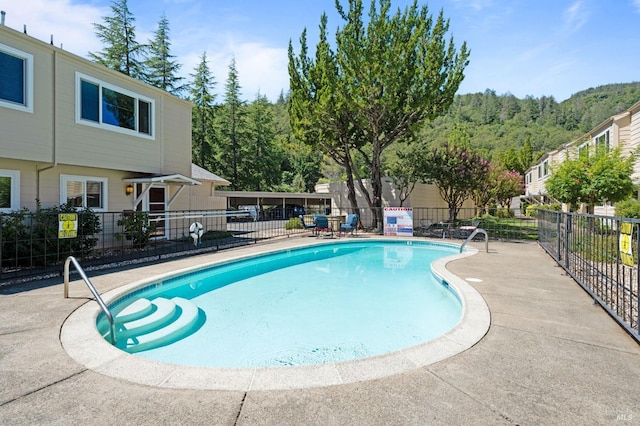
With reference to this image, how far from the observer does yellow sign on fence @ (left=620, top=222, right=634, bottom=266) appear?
3531mm

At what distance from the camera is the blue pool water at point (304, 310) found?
435 centimetres

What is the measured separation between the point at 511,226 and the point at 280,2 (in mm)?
15392

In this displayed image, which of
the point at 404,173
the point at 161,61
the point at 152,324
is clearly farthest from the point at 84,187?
the point at 161,61

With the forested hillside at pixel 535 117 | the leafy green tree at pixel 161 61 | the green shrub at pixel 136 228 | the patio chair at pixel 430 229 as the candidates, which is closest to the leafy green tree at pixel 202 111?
the leafy green tree at pixel 161 61

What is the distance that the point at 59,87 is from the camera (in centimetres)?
846

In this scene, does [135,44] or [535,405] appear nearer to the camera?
[535,405]

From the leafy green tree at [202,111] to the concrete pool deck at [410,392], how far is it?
97.5ft

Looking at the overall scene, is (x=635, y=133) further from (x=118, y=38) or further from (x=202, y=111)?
Result: (x=118, y=38)

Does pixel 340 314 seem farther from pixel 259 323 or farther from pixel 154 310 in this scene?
pixel 154 310

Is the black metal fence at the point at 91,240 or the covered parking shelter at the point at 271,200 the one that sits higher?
the covered parking shelter at the point at 271,200

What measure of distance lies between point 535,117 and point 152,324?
262 feet

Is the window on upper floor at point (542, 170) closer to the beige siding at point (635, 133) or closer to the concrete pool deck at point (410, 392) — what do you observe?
the beige siding at point (635, 133)

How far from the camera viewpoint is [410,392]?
2531mm

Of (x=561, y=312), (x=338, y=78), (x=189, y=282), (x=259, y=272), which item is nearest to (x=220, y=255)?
(x=259, y=272)
